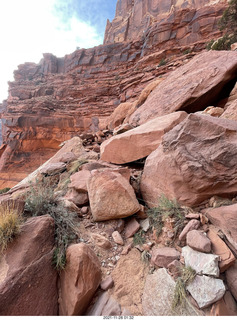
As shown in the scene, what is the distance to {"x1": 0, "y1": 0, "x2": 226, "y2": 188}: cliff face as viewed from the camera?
18.1 metres

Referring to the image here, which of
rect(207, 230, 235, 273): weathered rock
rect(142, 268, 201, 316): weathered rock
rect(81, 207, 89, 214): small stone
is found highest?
rect(207, 230, 235, 273): weathered rock

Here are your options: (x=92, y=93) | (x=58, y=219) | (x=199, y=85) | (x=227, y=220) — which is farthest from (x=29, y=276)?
(x=92, y=93)

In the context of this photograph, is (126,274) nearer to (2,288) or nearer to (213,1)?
(2,288)

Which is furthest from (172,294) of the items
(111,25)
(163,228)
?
(111,25)

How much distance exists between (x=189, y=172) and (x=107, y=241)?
1346 millimetres

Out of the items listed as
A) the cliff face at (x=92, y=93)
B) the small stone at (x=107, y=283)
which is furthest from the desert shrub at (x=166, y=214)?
the cliff face at (x=92, y=93)

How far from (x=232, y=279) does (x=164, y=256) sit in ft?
1.87

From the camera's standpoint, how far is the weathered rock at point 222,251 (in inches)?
52.2

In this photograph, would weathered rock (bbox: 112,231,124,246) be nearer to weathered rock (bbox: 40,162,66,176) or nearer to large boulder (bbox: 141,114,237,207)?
large boulder (bbox: 141,114,237,207)

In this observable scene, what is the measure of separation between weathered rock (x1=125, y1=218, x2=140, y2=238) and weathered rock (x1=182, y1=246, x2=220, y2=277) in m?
0.69

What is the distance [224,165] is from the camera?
1.83 m

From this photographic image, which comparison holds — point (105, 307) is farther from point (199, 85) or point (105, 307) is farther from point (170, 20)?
point (170, 20)

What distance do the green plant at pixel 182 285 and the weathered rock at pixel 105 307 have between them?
0.51 metres

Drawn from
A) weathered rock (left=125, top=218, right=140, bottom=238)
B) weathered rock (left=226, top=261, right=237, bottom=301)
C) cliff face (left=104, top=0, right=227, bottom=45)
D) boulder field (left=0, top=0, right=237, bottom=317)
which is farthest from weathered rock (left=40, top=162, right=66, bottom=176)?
cliff face (left=104, top=0, right=227, bottom=45)
